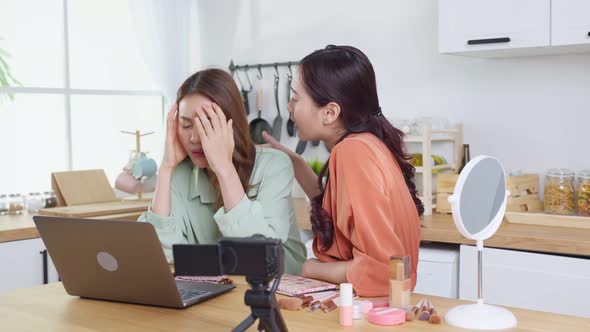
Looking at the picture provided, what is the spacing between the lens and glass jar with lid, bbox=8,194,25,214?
10.9 feet

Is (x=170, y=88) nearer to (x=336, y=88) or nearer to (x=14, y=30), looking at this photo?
(x=14, y=30)

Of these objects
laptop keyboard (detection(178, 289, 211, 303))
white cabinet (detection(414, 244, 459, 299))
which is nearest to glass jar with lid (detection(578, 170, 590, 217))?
white cabinet (detection(414, 244, 459, 299))

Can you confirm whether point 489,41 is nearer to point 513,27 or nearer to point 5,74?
point 513,27

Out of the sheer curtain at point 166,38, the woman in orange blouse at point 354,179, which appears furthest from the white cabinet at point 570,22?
the sheer curtain at point 166,38

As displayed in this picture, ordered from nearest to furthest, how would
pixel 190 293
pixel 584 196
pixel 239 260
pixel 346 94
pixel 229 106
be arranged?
pixel 239 260 < pixel 190 293 < pixel 346 94 < pixel 229 106 < pixel 584 196

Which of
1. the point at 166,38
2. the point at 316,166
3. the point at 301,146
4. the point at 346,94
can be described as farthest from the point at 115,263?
the point at 166,38

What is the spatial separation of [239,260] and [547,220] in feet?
6.77

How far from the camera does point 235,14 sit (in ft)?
13.7

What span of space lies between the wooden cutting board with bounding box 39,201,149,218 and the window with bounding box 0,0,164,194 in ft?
1.44

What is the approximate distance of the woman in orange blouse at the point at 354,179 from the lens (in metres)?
1.60

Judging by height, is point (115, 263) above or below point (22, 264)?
above

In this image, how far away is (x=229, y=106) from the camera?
1998 mm

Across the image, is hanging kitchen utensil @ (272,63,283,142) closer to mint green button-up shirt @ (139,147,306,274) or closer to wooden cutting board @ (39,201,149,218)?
wooden cutting board @ (39,201,149,218)

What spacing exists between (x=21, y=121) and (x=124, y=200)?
67cm
